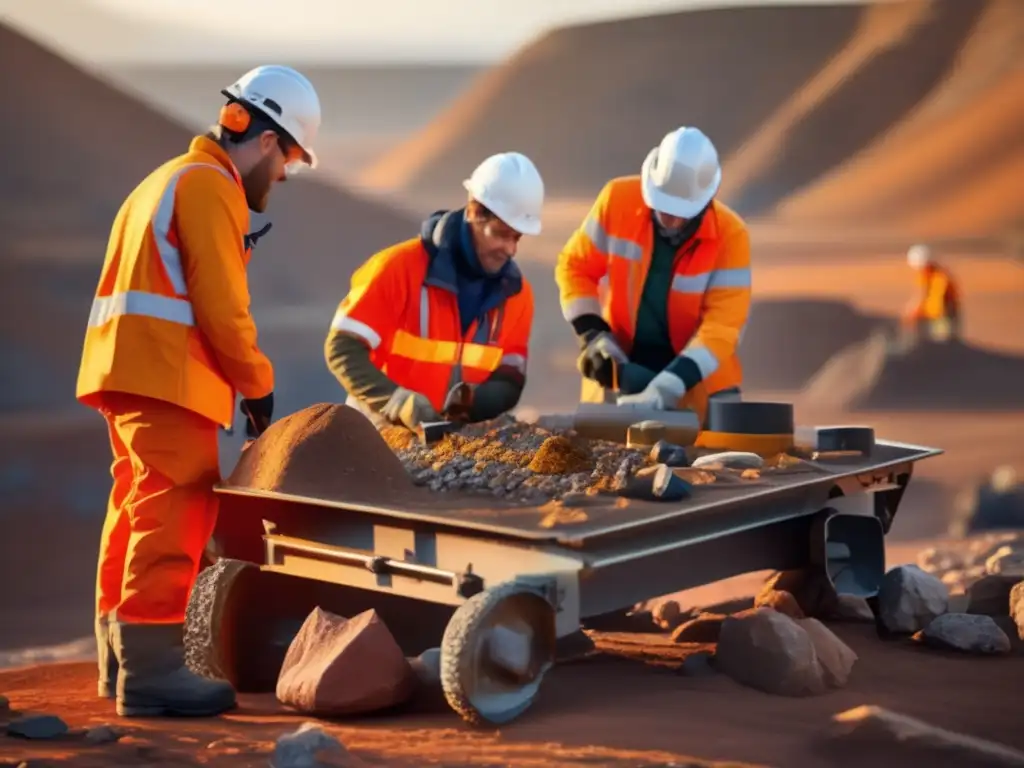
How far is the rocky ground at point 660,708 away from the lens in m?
3.69

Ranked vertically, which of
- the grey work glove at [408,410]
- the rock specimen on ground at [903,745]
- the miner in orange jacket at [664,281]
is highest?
the miner in orange jacket at [664,281]

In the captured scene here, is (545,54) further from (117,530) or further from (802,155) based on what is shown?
(117,530)

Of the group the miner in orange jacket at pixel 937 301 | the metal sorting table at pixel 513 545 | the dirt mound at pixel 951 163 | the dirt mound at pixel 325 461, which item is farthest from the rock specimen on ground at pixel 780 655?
the dirt mound at pixel 951 163

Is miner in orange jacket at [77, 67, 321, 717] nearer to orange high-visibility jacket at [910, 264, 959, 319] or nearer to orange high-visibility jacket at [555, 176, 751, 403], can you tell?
orange high-visibility jacket at [555, 176, 751, 403]

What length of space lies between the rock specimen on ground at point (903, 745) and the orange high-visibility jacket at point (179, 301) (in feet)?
6.48

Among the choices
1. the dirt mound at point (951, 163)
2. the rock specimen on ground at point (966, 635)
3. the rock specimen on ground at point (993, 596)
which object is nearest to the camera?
the rock specimen on ground at point (966, 635)

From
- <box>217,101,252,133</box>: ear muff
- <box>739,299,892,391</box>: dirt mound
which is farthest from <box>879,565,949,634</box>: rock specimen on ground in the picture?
<box>739,299,892,391</box>: dirt mound

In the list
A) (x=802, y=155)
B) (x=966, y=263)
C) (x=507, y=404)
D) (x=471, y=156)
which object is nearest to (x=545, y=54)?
(x=471, y=156)

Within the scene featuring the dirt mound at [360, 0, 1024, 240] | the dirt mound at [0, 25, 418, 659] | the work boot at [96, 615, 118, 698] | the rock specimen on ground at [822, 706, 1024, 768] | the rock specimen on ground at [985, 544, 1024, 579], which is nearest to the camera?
the rock specimen on ground at [822, 706, 1024, 768]

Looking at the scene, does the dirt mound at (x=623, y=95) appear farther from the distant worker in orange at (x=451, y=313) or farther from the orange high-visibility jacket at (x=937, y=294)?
the distant worker in orange at (x=451, y=313)

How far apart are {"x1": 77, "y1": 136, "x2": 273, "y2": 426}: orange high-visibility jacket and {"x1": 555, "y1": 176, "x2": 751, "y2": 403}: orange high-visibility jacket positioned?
2348 mm

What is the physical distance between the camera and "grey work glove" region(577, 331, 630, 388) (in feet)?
20.1

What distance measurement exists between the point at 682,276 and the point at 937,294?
41.1ft

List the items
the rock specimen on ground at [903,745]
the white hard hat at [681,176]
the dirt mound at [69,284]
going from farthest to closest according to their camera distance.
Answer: the dirt mound at [69,284]
the white hard hat at [681,176]
the rock specimen on ground at [903,745]
